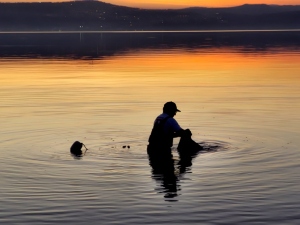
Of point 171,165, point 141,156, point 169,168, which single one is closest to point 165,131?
point 141,156

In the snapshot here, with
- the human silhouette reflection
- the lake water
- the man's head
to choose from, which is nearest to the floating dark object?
the lake water

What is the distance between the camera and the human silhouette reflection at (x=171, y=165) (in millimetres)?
16805

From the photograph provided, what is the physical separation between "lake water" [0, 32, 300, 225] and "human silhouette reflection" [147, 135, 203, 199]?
0.33ft

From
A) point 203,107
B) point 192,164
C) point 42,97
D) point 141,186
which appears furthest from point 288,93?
point 141,186

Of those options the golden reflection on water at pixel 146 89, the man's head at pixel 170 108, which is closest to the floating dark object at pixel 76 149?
the man's head at pixel 170 108

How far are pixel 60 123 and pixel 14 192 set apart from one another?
1178cm

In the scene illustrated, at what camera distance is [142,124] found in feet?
89.6

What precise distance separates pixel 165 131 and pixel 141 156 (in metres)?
1.02

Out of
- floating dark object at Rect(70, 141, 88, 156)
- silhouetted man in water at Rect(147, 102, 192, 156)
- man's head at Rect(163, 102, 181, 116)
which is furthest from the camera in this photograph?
floating dark object at Rect(70, 141, 88, 156)

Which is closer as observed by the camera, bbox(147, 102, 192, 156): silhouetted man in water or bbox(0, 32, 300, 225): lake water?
bbox(0, 32, 300, 225): lake water

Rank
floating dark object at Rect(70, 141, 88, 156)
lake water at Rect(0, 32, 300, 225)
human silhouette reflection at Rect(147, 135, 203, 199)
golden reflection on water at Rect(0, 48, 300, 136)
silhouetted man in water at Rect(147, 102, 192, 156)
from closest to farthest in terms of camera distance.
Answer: lake water at Rect(0, 32, 300, 225) < human silhouette reflection at Rect(147, 135, 203, 199) < silhouetted man in water at Rect(147, 102, 192, 156) < floating dark object at Rect(70, 141, 88, 156) < golden reflection on water at Rect(0, 48, 300, 136)

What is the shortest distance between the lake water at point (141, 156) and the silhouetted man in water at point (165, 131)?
518mm

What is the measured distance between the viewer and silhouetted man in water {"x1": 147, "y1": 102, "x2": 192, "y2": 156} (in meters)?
20.5

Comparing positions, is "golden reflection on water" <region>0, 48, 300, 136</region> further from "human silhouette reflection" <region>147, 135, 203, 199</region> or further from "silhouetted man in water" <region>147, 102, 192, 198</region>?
"silhouetted man in water" <region>147, 102, 192, 198</region>
